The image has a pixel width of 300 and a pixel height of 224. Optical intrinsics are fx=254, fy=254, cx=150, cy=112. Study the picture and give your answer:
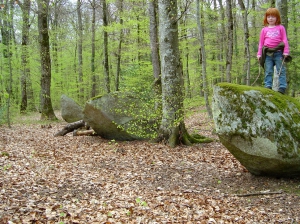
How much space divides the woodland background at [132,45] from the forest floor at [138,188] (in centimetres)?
242

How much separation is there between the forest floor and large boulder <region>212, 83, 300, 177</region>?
0.57 m

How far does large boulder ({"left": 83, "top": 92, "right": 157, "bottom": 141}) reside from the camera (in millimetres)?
9148

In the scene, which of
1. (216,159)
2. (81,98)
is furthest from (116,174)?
(81,98)

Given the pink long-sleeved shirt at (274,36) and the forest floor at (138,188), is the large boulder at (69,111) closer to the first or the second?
the forest floor at (138,188)

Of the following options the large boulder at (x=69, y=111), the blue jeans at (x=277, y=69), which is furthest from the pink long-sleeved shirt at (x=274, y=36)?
the large boulder at (x=69, y=111)

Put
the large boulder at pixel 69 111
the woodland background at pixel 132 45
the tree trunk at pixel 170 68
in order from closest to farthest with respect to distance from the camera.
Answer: the tree trunk at pixel 170 68 → the woodland background at pixel 132 45 → the large boulder at pixel 69 111

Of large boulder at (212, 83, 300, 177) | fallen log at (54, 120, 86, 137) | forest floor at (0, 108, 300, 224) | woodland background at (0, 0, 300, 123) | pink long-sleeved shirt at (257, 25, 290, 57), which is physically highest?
woodland background at (0, 0, 300, 123)

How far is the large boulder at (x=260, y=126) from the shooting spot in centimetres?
441

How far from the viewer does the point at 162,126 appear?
27.8 ft

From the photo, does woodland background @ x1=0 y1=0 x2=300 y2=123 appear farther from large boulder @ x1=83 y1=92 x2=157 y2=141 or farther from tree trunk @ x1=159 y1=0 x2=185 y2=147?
large boulder @ x1=83 y1=92 x2=157 y2=141

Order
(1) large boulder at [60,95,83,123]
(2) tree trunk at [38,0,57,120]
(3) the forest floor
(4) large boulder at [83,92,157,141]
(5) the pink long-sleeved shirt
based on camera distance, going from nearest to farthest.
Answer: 1. (3) the forest floor
2. (5) the pink long-sleeved shirt
3. (4) large boulder at [83,92,157,141]
4. (1) large boulder at [60,95,83,123]
5. (2) tree trunk at [38,0,57,120]

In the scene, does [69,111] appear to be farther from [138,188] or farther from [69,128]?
[138,188]

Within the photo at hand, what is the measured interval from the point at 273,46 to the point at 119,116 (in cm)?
569

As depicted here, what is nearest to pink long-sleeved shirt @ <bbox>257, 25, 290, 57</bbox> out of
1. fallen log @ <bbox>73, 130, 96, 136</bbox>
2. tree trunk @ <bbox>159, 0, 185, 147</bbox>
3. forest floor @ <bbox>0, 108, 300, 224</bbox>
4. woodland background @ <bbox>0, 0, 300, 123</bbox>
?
woodland background @ <bbox>0, 0, 300, 123</bbox>
